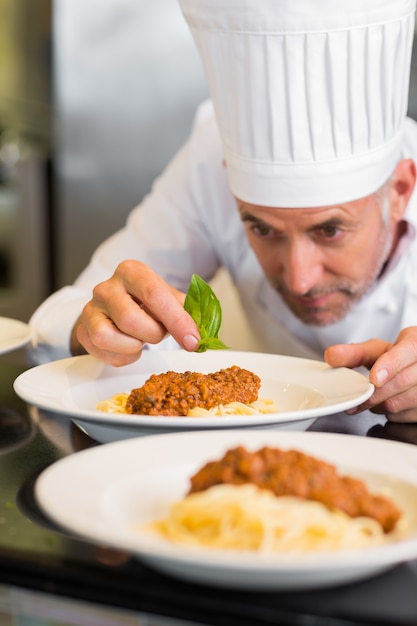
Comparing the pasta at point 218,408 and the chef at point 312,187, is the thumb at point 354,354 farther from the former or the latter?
the pasta at point 218,408

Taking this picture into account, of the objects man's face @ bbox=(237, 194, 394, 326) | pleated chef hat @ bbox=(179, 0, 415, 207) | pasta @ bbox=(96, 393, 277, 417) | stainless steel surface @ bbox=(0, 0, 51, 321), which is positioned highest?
pleated chef hat @ bbox=(179, 0, 415, 207)

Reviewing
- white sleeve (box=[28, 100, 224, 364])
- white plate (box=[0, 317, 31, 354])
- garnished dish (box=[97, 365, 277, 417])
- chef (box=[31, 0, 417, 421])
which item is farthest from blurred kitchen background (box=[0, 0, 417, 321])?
garnished dish (box=[97, 365, 277, 417])

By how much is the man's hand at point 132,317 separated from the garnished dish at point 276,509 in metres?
0.52

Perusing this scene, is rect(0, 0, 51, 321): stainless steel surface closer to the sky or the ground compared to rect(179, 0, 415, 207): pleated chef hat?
closer to the ground

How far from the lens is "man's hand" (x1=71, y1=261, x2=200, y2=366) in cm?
139

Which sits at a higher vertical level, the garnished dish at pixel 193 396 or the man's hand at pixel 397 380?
the garnished dish at pixel 193 396

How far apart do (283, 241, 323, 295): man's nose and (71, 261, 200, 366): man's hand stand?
14.5 inches

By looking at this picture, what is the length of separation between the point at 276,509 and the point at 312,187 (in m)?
1.06

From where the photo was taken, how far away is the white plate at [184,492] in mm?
733

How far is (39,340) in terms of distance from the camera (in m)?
1.97

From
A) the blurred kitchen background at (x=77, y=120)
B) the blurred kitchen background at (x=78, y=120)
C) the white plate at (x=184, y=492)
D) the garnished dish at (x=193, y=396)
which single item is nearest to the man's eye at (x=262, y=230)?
the garnished dish at (x=193, y=396)

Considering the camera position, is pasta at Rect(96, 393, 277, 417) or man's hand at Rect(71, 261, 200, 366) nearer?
pasta at Rect(96, 393, 277, 417)

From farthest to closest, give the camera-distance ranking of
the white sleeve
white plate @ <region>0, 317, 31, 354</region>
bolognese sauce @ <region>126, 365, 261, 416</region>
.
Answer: the white sleeve < white plate @ <region>0, 317, 31, 354</region> < bolognese sauce @ <region>126, 365, 261, 416</region>

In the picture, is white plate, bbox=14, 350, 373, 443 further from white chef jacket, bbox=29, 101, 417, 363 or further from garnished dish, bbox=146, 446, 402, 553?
white chef jacket, bbox=29, 101, 417, 363
